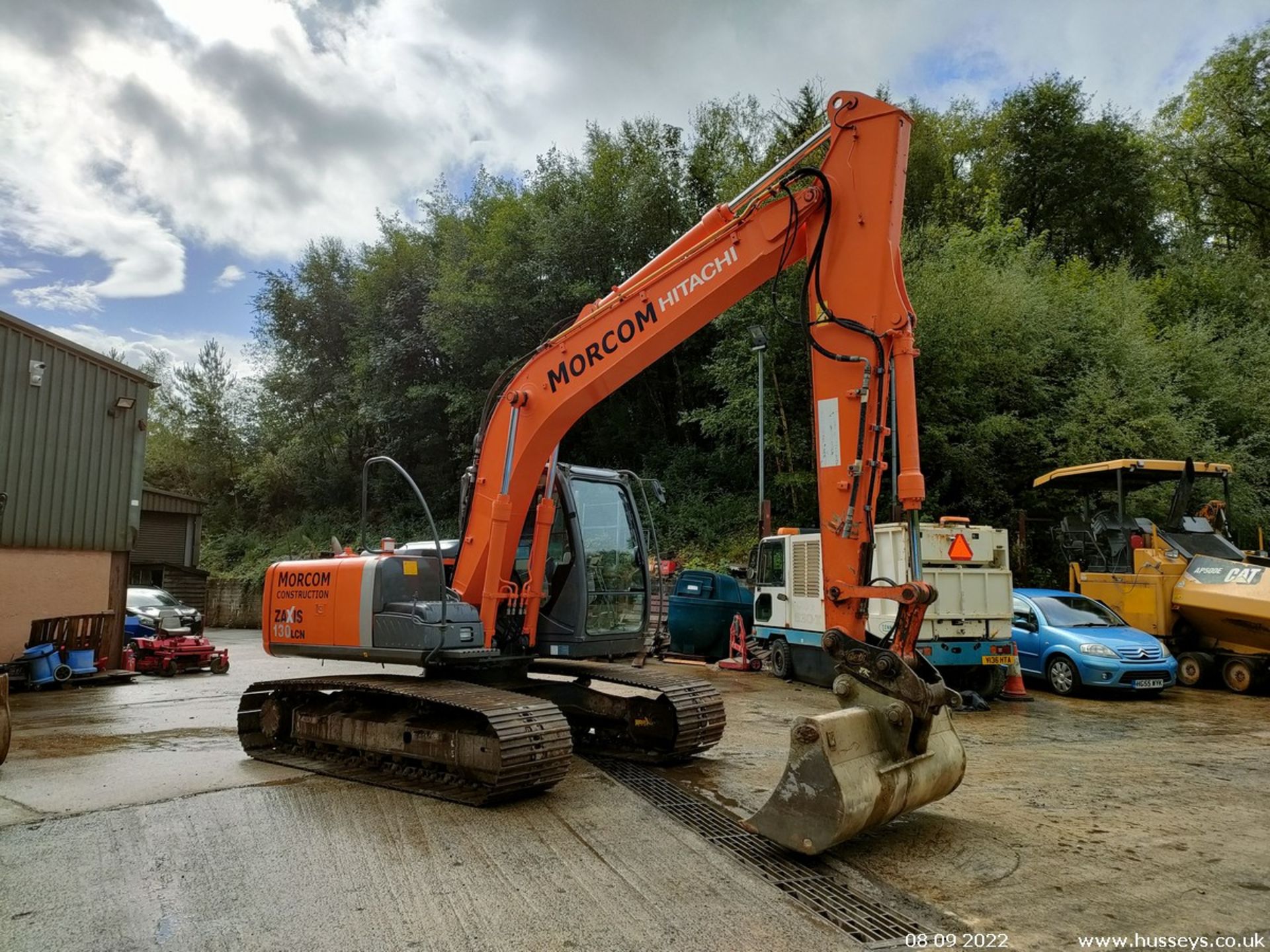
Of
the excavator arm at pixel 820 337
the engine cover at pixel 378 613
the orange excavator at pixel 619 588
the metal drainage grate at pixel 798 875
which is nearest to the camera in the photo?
the metal drainage grate at pixel 798 875

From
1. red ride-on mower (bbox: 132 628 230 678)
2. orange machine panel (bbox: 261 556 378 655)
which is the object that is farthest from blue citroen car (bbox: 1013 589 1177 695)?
red ride-on mower (bbox: 132 628 230 678)

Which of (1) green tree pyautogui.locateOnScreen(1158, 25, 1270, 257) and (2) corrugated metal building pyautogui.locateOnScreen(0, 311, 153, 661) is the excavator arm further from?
(1) green tree pyautogui.locateOnScreen(1158, 25, 1270, 257)

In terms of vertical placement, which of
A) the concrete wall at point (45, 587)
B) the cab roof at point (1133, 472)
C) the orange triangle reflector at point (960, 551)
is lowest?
the concrete wall at point (45, 587)

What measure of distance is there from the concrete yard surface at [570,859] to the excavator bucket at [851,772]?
249 mm

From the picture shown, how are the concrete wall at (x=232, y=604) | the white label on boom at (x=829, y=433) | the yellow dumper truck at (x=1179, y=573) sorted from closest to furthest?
the white label on boom at (x=829, y=433), the yellow dumper truck at (x=1179, y=573), the concrete wall at (x=232, y=604)

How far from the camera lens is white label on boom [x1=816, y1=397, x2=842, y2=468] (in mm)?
4719

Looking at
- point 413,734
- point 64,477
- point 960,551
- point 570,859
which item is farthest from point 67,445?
point 960,551

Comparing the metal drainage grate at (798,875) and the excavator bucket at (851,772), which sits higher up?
the excavator bucket at (851,772)

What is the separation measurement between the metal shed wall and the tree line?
10215mm

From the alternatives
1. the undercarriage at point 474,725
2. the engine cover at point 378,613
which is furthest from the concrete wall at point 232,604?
the engine cover at point 378,613

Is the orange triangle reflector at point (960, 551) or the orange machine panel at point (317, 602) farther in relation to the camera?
the orange triangle reflector at point (960, 551)

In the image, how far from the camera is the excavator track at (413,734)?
17.0ft

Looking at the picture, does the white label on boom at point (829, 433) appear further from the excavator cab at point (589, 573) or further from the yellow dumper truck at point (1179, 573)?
the yellow dumper truck at point (1179, 573)

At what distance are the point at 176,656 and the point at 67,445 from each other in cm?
374
